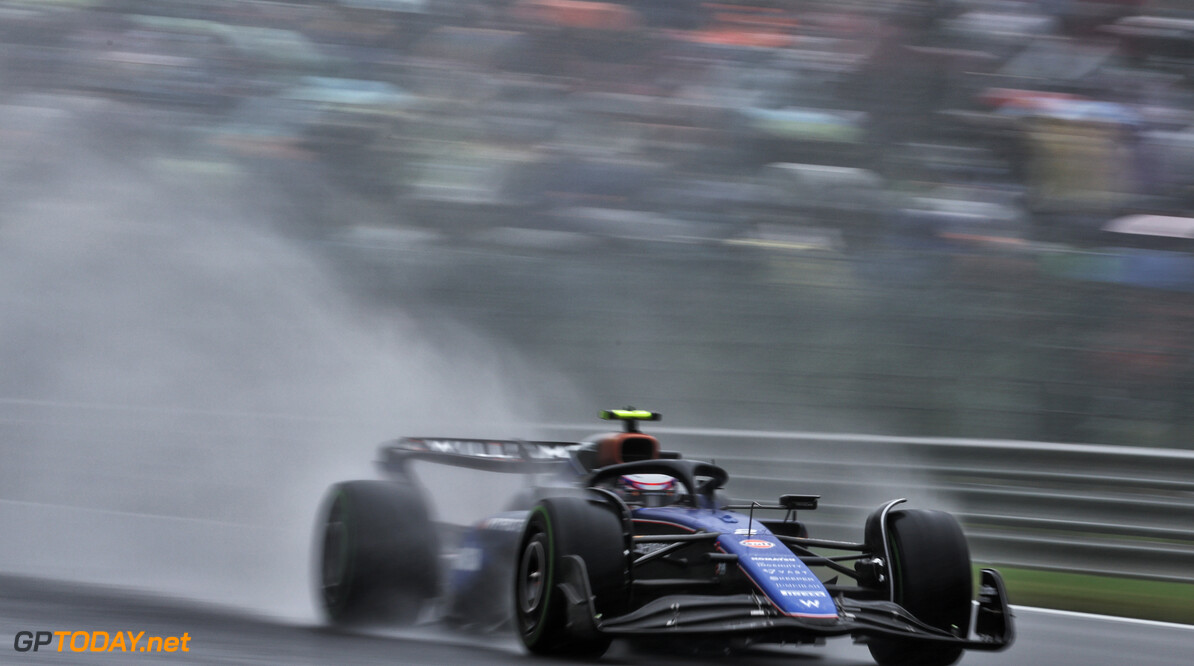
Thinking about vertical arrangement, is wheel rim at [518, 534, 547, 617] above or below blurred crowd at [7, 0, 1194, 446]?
below

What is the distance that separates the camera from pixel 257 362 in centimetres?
1110

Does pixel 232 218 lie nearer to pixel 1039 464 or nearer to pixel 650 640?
pixel 1039 464

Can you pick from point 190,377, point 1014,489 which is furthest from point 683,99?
point 1014,489

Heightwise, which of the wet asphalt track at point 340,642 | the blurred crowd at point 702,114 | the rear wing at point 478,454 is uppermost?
the blurred crowd at point 702,114

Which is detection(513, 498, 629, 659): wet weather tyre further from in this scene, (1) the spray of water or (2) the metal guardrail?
(2) the metal guardrail

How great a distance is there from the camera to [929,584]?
5418 millimetres

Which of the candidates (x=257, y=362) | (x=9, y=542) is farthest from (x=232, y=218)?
(x=9, y=542)

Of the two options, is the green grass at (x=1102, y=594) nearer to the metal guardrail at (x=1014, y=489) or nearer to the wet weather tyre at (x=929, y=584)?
the metal guardrail at (x=1014, y=489)

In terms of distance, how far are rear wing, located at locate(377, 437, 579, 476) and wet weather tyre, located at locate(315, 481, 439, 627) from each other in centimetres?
43

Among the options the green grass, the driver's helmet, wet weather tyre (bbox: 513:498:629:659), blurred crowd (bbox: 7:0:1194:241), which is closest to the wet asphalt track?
wet weather tyre (bbox: 513:498:629:659)

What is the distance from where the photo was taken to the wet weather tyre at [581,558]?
4.96 metres

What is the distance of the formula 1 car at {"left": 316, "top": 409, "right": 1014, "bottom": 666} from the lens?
4.90 metres

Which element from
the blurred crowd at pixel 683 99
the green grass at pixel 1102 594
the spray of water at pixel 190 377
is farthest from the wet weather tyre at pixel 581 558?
the blurred crowd at pixel 683 99

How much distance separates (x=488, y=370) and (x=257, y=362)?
185cm
